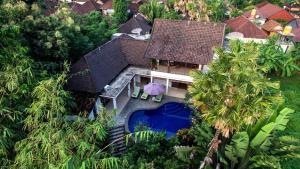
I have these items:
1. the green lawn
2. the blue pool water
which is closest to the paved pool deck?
the blue pool water

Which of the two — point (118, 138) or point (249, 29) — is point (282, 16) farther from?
point (118, 138)

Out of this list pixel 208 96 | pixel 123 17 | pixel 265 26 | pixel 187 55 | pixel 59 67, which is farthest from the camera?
pixel 123 17

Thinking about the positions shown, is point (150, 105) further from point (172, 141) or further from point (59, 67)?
point (59, 67)

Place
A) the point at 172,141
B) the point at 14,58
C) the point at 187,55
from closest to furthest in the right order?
the point at 14,58
the point at 172,141
the point at 187,55

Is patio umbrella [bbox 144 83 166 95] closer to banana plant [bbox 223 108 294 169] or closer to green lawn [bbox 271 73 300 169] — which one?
banana plant [bbox 223 108 294 169]

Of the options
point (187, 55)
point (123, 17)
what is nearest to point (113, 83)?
point (187, 55)

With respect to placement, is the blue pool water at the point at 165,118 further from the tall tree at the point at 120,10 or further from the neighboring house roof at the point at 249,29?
the tall tree at the point at 120,10
